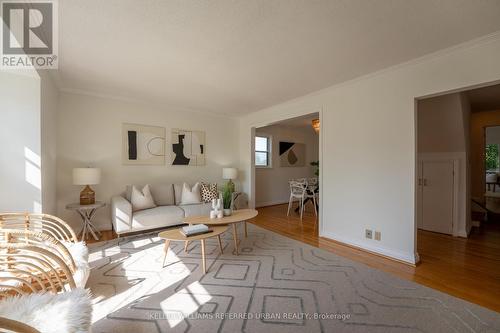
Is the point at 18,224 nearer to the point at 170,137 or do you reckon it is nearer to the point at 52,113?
the point at 52,113

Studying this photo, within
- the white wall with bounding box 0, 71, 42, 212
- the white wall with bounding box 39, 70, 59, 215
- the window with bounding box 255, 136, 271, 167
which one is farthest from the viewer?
the window with bounding box 255, 136, 271, 167

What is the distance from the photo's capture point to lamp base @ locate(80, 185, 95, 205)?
136 inches

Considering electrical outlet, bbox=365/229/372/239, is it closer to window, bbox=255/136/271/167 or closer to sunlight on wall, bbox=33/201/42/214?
window, bbox=255/136/271/167

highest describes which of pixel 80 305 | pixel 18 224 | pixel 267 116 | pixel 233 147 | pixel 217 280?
pixel 267 116

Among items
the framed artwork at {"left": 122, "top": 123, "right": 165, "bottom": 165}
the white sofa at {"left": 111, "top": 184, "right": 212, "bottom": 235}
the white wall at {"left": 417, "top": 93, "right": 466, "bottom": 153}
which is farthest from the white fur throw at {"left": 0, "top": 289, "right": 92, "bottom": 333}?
the white wall at {"left": 417, "top": 93, "right": 466, "bottom": 153}

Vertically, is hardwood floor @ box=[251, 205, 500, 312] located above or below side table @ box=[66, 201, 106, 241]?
below

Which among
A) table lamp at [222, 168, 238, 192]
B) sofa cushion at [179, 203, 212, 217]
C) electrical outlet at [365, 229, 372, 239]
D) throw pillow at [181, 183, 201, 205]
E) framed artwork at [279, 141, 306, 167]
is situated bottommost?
electrical outlet at [365, 229, 372, 239]

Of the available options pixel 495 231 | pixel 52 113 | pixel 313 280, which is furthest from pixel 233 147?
pixel 495 231

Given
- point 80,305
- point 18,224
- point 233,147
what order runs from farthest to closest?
point 233,147 → point 18,224 → point 80,305

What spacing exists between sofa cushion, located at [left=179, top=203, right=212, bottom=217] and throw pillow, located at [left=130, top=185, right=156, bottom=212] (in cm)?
55

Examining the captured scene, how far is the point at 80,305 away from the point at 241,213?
2.32m

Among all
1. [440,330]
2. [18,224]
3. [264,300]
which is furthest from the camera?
[18,224]

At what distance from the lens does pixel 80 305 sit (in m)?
1.15

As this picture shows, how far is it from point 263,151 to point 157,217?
3.70m
